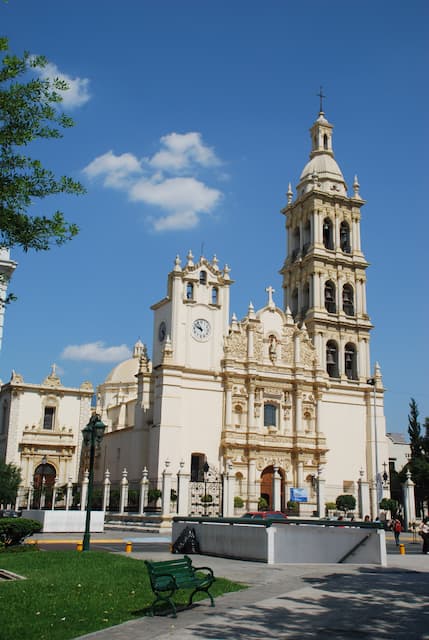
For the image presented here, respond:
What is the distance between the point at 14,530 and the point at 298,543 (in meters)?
8.13

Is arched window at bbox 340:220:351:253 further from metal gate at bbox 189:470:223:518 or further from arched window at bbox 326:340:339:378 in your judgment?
metal gate at bbox 189:470:223:518

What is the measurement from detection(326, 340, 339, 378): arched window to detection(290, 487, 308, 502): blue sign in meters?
11.5

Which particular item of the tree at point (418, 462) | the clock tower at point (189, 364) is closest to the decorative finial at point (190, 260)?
the clock tower at point (189, 364)

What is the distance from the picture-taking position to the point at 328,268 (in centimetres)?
5641

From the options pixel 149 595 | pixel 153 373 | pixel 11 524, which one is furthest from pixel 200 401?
pixel 149 595

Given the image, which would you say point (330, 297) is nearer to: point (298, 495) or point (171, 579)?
point (298, 495)

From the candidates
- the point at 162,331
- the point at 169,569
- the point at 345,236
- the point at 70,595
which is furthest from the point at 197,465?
the point at 169,569

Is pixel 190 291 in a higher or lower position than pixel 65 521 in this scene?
higher

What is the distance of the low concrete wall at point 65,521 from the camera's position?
3086 cm

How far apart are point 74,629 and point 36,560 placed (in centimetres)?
758

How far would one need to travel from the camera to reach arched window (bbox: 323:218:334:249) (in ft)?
190

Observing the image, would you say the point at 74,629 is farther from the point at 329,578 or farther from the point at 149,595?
the point at 329,578

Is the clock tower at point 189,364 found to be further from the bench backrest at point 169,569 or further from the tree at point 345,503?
the bench backrest at point 169,569

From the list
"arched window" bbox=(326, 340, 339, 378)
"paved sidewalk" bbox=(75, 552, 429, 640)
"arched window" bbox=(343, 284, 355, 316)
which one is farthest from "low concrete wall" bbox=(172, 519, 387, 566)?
"arched window" bbox=(343, 284, 355, 316)
